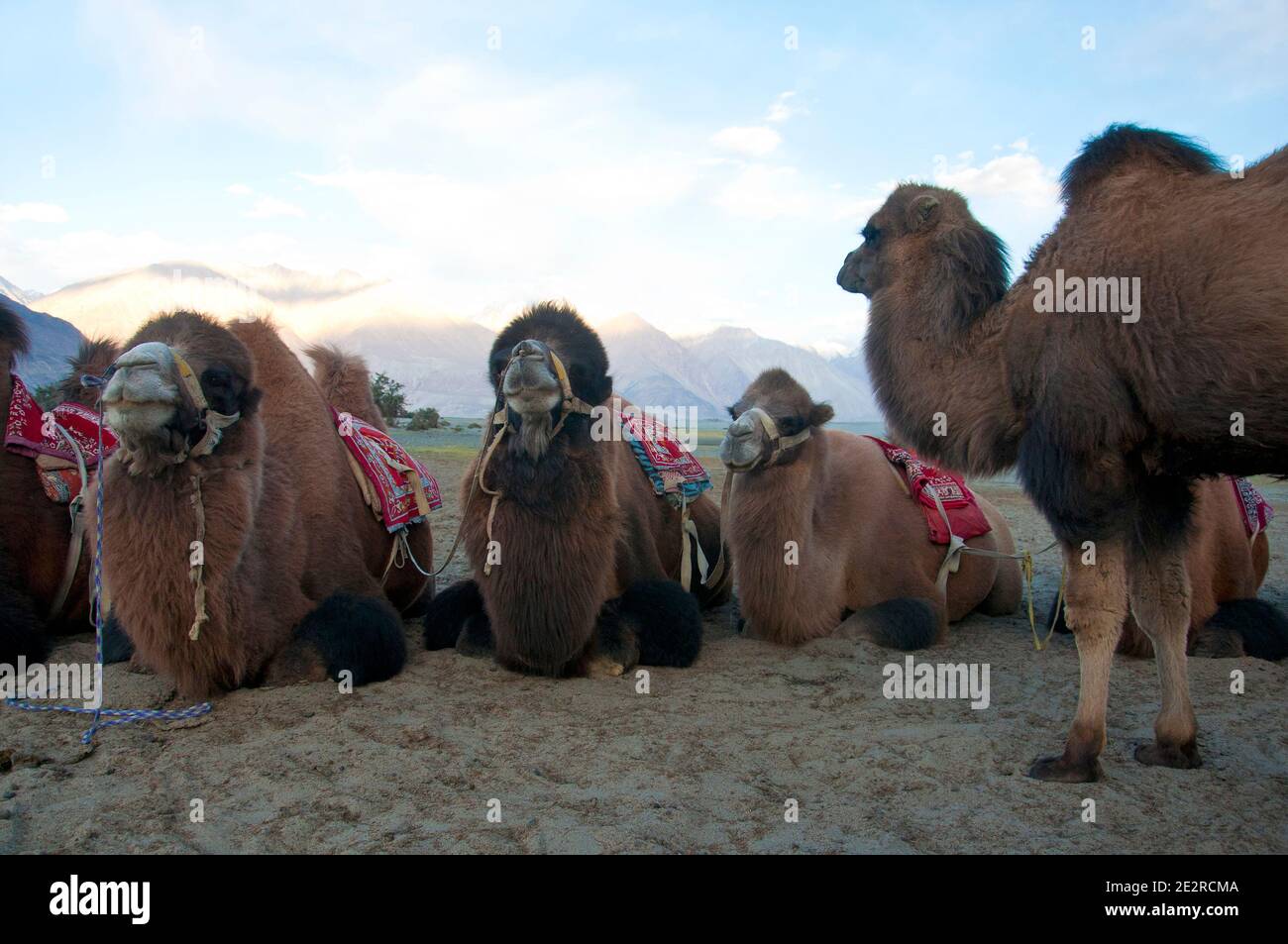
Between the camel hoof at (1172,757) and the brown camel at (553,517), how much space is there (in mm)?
2212

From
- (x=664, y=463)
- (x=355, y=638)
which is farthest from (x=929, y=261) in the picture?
(x=355, y=638)

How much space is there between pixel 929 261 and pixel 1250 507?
3345 millimetres

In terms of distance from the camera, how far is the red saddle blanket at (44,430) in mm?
5168

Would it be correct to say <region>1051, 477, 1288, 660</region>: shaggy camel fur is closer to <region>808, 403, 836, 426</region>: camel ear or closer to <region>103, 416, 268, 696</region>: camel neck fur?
<region>808, 403, 836, 426</region>: camel ear

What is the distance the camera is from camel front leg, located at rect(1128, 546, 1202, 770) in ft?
12.1

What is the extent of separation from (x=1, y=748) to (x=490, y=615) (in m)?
2.03

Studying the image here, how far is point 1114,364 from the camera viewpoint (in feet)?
11.0

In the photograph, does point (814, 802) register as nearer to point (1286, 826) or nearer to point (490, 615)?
point (1286, 826)

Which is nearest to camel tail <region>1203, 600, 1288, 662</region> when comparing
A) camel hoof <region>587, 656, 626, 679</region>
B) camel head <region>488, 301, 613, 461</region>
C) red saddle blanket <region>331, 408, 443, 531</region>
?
camel hoof <region>587, 656, 626, 679</region>

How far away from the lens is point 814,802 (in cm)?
334

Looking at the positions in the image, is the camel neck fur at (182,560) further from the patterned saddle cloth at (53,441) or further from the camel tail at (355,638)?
the patterned saddle cloth at (53,441)

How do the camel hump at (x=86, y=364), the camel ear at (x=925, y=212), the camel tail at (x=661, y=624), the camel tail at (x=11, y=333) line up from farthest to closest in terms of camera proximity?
the camel hump at (x=86, y=364) < the camel tail at (x=11, y=333) < the camel tail at (x=661, y=624) < the camel ear at (x=925, y=212)

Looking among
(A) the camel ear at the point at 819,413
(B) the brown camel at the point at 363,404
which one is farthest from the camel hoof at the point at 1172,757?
(B) the brown camel at the point at 363,404

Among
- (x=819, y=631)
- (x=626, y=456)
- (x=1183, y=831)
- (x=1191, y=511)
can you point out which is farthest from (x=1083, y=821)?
(x=626, y=456)
